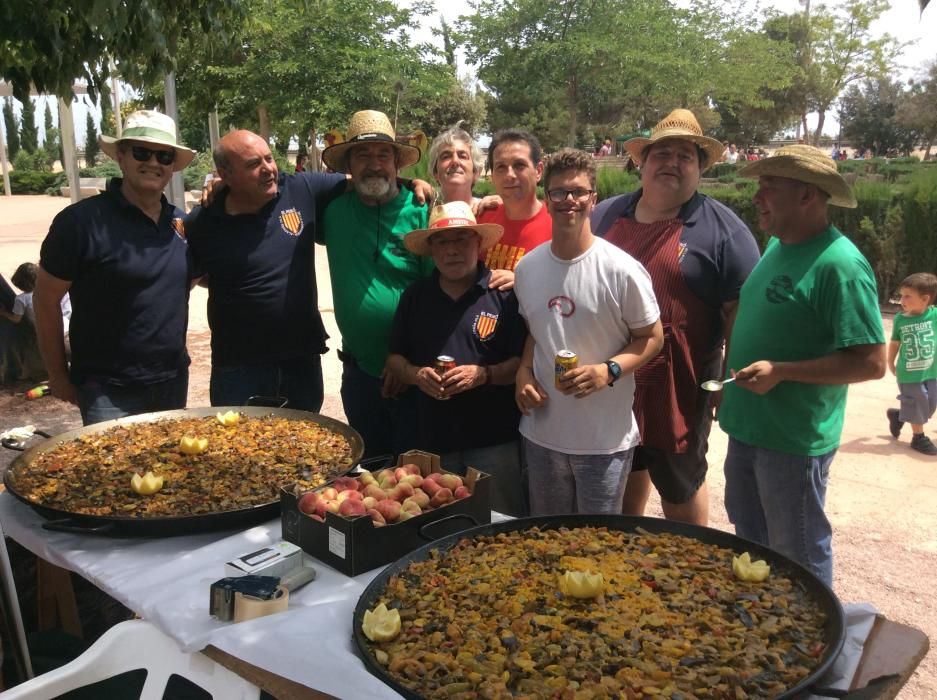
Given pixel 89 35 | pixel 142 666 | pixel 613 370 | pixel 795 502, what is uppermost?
pixel 89 35

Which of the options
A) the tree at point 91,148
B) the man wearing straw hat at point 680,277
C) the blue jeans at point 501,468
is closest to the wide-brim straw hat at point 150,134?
the blue jeans at point 501,468

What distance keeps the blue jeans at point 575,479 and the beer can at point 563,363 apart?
0.41m

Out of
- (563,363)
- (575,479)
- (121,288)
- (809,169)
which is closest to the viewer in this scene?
(563,363)

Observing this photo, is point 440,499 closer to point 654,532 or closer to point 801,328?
point 654,532

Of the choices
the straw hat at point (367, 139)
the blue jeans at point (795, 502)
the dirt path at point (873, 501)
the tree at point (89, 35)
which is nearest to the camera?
the blue jeans at point (795, 502)

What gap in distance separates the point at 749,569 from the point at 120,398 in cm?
273

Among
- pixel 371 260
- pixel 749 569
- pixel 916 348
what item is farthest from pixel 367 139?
pixel 916 348

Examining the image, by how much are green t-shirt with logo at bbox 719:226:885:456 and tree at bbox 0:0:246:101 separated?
296 cm

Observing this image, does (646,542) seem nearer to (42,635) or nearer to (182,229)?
(42,635)

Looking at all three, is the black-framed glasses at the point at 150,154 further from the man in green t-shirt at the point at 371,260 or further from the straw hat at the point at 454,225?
the straw hat at the point at 454,225

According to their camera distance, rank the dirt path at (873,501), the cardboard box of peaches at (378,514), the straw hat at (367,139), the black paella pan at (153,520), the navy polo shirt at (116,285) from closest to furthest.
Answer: the cardboard box of peaches at (378,514), the black paella pan at (153,520), the navy polo shirt at (116,285), the straw hat at (367,139), the dirt path at (873,501)

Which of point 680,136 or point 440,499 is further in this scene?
point 680,136

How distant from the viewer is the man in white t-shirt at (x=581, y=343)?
2879 mm

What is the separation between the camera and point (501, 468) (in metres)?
3.31
